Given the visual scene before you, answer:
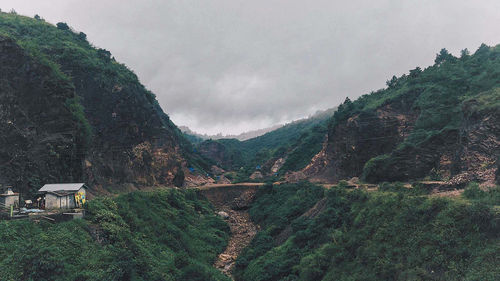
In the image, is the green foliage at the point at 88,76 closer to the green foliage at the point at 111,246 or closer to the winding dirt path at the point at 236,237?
the green foliage at the point at 111,246

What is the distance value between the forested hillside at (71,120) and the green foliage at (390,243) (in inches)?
→ 905

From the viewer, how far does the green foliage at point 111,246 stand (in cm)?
1538

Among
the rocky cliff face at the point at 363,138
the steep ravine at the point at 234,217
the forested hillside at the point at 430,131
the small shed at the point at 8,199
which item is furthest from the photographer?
the rocky cliff face at the point at 363,138

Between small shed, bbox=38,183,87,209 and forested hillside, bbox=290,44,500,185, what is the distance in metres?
32.5

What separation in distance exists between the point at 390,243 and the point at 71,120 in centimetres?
3530

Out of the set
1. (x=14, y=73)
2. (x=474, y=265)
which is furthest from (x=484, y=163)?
(x=14, y=73)

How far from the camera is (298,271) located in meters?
22.6

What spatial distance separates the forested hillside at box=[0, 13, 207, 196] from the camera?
27531 millimetres

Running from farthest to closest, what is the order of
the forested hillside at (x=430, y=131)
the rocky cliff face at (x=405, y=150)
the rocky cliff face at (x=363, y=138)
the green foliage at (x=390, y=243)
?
the rocky cliff face at (x=363, y=138) < the forested hillside at (x=430, y=131) < the rocky cliff face at (x=405, y=150) < the green foliage at (x=390, y=243)

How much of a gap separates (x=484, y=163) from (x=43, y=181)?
1624 inches

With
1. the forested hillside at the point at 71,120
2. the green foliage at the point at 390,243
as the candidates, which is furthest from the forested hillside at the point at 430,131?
the forested hillside at the point at 71,120

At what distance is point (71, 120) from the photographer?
109ft

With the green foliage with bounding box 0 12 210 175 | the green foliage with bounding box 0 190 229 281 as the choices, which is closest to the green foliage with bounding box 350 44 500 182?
the green foliage with bounding box 0 190 229 281

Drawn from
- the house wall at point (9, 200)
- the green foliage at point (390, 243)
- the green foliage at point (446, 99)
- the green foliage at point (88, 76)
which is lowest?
the green foliage at point (390, 243)
